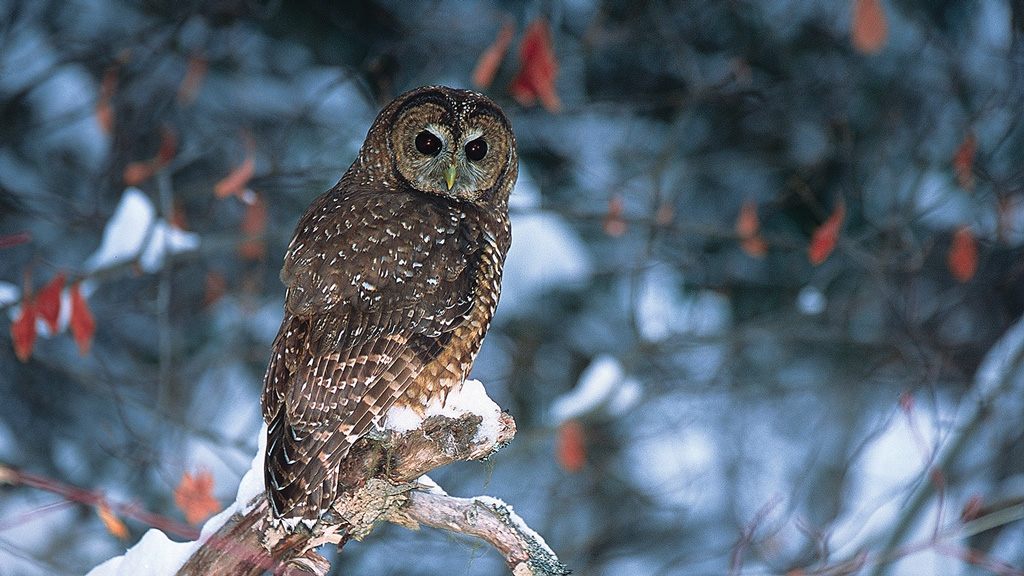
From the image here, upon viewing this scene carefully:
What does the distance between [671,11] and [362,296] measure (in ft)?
16.4

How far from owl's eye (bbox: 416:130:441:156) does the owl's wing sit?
7.3 inches

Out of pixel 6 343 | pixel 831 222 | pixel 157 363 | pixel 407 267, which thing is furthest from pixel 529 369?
pixel 407 267

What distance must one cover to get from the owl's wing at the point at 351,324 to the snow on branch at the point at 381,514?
117 mm

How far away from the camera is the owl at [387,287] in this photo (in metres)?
2.34

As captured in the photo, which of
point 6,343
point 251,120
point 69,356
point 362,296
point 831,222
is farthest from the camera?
point 69,356

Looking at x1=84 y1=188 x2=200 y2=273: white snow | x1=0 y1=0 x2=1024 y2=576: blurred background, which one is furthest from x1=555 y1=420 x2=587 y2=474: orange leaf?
x1=84 y1=188 x2=200 y2=273: white snow

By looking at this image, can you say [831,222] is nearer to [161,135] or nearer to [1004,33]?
[1004,33]

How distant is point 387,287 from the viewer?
8.21 ft

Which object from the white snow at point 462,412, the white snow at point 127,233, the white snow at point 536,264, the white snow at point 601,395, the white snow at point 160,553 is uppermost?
the white snow at point 536,264

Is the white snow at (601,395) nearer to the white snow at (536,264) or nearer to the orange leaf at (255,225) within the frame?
the white snow at (536,264)

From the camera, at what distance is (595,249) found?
26.0ft

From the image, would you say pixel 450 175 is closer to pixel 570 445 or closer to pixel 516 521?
pixel 516 521

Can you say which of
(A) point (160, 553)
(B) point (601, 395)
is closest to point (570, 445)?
(B) point (601, 395)

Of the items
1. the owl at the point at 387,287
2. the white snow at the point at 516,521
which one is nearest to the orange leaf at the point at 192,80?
the owl at the point at 387,287
